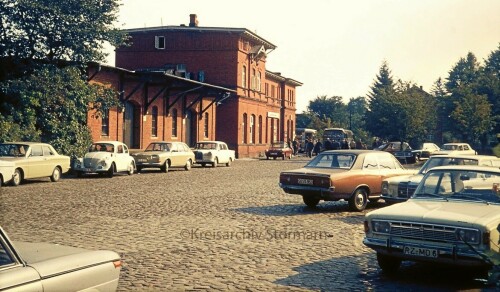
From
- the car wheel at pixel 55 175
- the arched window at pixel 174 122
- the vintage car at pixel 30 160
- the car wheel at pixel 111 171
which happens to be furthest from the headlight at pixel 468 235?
the arched window at pixel 174 122

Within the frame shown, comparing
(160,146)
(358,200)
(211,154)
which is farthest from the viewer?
(211,154)

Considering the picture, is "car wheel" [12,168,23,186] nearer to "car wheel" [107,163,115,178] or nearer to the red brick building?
"car wheel" [107,163,115,178]

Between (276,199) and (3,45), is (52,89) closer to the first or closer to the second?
(3,45)

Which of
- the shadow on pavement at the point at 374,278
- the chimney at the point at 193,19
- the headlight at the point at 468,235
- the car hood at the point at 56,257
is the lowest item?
the shadow on pavement at the point at 374,278

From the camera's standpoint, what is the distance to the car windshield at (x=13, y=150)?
20.2 m

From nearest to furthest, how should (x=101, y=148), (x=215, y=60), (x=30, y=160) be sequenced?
(x=30, y=160) → (x=101, y=148) → (x=215, y=60)

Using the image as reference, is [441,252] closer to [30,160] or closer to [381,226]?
[381,226]

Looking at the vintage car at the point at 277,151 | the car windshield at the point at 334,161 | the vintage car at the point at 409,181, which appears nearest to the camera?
the vintage car at the point at 409,181

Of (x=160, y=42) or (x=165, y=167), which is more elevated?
(x=160, y=42)

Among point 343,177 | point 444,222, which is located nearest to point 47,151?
point 343,177

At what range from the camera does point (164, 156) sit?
95.0ft

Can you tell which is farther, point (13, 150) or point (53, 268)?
point (13, 150)

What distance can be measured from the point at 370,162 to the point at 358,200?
1.10 metres

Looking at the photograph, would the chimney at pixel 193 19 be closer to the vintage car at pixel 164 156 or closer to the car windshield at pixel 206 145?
the car windshield at pixel 206 145
